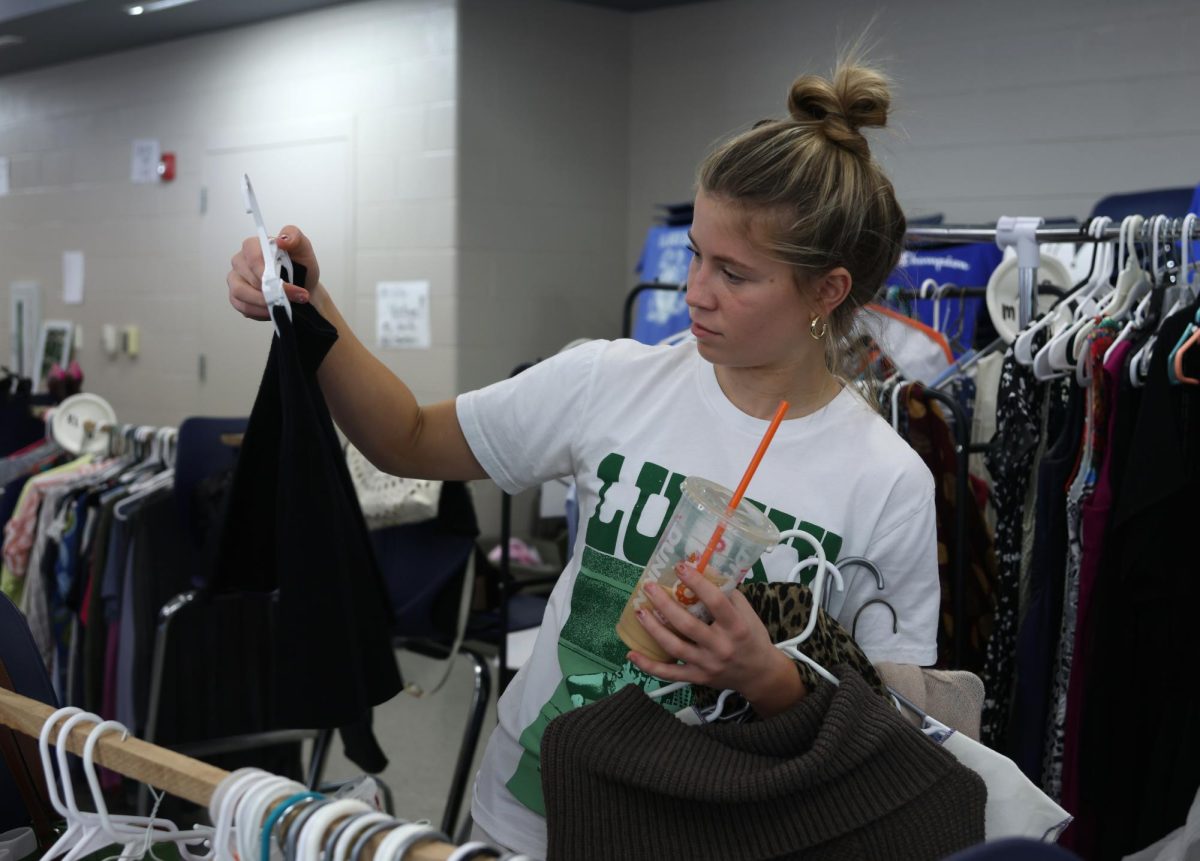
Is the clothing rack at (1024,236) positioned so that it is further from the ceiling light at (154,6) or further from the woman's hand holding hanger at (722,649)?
the ceiling light at (154,6)

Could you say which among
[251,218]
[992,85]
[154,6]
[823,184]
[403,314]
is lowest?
[403,314]

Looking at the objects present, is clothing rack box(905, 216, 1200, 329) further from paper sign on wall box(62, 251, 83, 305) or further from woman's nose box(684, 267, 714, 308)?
paper sign on wall box(62, 251, 83, 305)

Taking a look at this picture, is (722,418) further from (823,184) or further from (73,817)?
(73,817)

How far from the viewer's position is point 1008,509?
1946mm

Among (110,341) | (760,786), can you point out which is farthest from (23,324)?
(760,786)

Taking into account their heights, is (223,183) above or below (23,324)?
above

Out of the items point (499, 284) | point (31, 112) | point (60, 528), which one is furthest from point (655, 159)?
point (31, 112)

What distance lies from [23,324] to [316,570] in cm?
643

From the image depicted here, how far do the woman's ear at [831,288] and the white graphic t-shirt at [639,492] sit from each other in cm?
10

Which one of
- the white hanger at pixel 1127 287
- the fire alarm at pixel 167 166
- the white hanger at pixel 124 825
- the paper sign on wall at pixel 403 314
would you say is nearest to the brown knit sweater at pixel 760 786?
the white hanger at pixel 124 825

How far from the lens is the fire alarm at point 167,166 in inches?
231

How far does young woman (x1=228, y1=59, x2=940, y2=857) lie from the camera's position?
122cm

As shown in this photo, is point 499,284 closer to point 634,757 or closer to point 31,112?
point 31,112

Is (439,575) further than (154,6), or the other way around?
(154,6)
